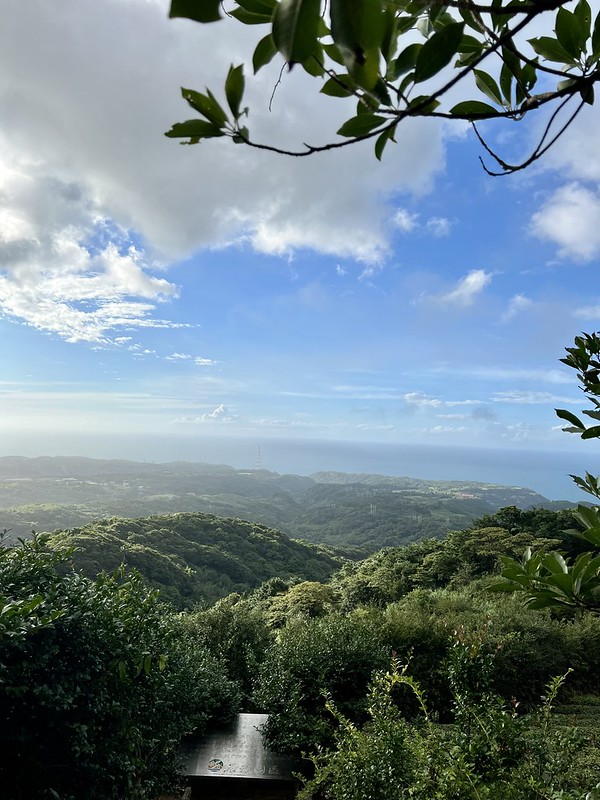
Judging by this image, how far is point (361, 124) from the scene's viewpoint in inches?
21.7

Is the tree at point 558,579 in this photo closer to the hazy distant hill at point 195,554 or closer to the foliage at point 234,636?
the foliage at point 234,636

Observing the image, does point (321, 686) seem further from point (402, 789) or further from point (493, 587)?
point (493, 587)

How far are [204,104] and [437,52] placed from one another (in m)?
0.26

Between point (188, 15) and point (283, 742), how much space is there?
655cm

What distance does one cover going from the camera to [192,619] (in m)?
9.12

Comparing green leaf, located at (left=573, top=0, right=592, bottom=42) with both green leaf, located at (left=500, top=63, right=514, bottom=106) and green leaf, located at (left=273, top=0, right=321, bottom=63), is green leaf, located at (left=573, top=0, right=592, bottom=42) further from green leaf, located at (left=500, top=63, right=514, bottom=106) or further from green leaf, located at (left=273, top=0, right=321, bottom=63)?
green leaf, located at (left=273, top=0, right=321, bottom=63)

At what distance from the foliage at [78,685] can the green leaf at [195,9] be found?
3186mm

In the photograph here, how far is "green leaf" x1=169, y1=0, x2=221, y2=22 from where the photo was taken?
38 centimetres

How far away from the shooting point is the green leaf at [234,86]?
20.0 inches

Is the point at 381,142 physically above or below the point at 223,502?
above

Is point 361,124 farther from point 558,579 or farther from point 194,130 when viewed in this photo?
point 558,579

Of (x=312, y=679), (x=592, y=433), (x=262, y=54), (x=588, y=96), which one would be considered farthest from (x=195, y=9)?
(x=312, y=679)

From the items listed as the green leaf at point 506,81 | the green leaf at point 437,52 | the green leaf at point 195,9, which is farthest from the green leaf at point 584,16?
the green leaf at point 195,9

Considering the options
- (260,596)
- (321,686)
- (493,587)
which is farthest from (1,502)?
(493,587)
